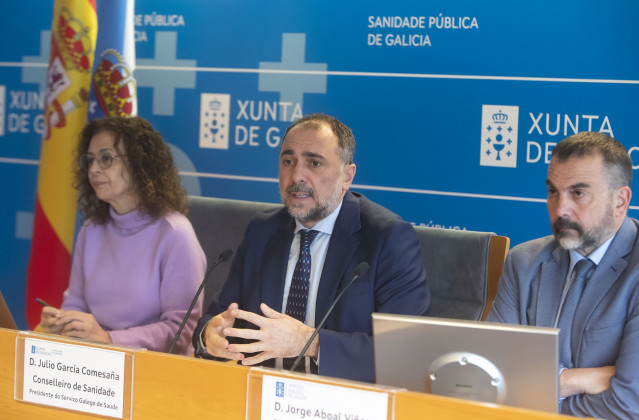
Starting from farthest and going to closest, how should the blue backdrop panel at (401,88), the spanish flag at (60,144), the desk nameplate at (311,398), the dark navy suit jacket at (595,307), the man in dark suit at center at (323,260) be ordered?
1. the spanish flag at (60,144)
2. the blue backdrop panel at (401,88)
3. the man in dark suit at center at (323,260)
4. the dark navy suit jacket at (595,307)
5. the desk nameplate at (311,398)

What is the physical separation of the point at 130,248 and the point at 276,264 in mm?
648

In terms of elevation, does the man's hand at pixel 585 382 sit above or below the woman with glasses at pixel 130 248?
below

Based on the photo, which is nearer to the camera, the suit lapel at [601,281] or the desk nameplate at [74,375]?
the desk nameplate at [74,375]

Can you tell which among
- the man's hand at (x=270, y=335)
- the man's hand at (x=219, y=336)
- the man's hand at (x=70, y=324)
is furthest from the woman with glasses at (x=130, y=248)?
the man's hand at (x=270, y=335)

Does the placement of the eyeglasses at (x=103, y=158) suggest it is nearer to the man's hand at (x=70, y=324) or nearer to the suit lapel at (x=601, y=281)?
the man's hand at (x=70, y=324)

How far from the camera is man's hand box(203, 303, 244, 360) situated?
6.58 ft

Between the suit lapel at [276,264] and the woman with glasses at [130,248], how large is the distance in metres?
0.36

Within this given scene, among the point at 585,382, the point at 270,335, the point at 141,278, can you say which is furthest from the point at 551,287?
the point at 141,278

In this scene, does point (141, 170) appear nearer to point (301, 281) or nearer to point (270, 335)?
point (301, 281)

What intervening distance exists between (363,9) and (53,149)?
172 centimetres

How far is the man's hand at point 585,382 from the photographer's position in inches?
73.2

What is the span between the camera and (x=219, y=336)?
80.9 inches

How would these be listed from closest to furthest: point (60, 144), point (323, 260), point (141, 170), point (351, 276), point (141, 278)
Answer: point (351, 276) → point (323, 260) → point (141, 278) → point (141, 170) → point (60, 144)

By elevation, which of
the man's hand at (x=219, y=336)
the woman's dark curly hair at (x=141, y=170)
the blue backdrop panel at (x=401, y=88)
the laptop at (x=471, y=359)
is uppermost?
the blue backdrop panel at (x=401, y=88)
